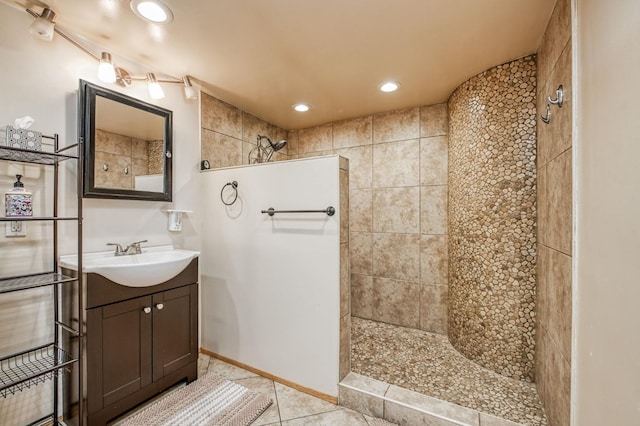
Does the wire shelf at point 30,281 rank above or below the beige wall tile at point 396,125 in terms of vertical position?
below

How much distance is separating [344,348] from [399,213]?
1.57 metres

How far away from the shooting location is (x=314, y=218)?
6.23 ft

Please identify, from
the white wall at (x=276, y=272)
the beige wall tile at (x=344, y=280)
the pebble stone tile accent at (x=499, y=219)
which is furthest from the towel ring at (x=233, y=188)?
the pebble stone tile accent at (x=499, y=219)

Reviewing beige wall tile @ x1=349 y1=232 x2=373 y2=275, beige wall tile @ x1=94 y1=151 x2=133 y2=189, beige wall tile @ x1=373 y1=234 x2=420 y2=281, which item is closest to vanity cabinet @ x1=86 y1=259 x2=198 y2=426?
beige wall tile @ x1=94 y1=151 x2=133 y2=189

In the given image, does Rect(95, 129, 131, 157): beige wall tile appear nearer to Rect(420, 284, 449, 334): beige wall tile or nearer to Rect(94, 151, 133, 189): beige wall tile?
Rect(94, 151, 133, 189): beige wall tile

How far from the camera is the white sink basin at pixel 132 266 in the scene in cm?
150

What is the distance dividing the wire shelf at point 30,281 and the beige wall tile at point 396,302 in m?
2.60

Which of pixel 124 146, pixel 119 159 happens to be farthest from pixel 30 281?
pixel 124 146

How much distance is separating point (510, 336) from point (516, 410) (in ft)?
1.59

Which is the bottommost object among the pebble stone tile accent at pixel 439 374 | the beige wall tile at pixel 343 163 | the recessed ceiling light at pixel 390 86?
the pebble stone tile accent at pixel 439 374

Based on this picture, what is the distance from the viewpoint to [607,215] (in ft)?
3.00

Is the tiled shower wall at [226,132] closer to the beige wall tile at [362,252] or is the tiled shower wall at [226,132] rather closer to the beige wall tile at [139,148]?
the beige wall tile at [139,148]

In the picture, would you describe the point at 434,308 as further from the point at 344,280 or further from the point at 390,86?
the point at 390,86

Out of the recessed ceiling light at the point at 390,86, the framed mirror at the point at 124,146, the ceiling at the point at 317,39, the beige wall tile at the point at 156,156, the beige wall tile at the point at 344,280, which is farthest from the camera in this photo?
the recessed ceiling light at the point at 390,86
